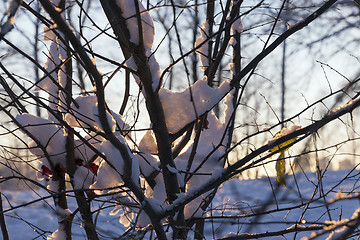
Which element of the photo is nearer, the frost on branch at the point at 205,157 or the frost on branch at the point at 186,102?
the frost on branch at the point at 186,102

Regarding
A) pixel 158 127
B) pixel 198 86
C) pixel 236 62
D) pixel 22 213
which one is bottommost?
→ pixel 158 127

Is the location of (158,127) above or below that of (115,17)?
below

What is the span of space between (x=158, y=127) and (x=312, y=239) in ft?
2.40

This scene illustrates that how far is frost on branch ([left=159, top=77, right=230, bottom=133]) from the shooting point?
148cm

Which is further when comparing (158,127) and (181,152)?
(181,152)

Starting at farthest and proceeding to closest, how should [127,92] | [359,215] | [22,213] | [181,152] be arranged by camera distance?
[22,213] < [127,92] < [181,152] < [359,215]

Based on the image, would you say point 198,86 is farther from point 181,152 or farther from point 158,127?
point 181,152

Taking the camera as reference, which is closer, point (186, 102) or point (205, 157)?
point (186, 102)

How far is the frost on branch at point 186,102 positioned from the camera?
4.84 feet

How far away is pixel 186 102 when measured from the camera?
1492 mm

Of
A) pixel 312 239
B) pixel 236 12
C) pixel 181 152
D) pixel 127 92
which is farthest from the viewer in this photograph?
pixel 127 92

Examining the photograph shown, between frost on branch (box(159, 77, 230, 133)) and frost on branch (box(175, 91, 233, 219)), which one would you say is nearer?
frost on branch (box(159, 77, 230, 133))

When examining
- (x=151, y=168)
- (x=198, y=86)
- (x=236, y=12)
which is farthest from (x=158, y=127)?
(x=236, y=12)

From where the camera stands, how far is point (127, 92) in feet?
6.40
